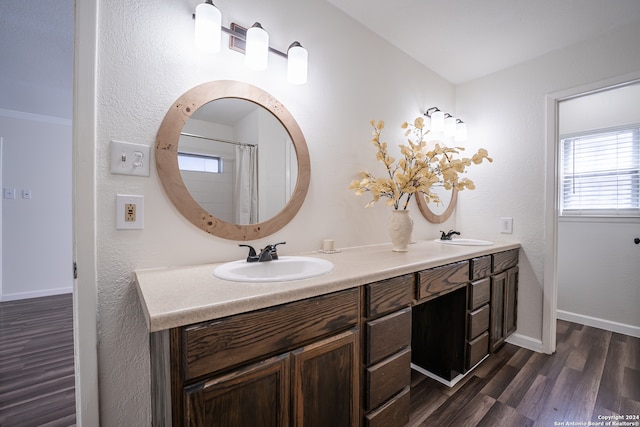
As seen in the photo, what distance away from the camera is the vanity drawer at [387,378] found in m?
1.02

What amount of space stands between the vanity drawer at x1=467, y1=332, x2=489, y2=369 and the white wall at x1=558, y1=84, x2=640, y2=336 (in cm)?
156

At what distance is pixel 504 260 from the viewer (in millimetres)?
1962

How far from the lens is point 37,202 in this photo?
341 centimetres

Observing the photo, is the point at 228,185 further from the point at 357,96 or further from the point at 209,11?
the point at 357,96

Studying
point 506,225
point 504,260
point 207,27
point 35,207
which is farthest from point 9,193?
point 506,225

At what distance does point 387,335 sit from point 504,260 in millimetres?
1395

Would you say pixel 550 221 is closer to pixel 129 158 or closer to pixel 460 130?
pixel 460 130

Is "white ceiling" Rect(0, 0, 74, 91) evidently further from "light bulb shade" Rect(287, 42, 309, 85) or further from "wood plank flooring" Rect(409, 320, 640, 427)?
"wood plank flooring" Rect(409, 320, 640, 427)

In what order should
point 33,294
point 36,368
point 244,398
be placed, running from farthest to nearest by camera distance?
point 33,294
point 36,368
point 244,398

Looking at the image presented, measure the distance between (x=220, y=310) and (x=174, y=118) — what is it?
820 mm

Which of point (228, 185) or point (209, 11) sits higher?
point (209, 11)

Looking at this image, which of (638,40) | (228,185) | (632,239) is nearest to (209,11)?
(228,185)

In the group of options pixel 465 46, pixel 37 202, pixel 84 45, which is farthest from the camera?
pixel 37 202

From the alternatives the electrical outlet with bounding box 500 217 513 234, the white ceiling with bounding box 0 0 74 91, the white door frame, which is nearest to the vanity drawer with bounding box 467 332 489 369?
the white door frame
